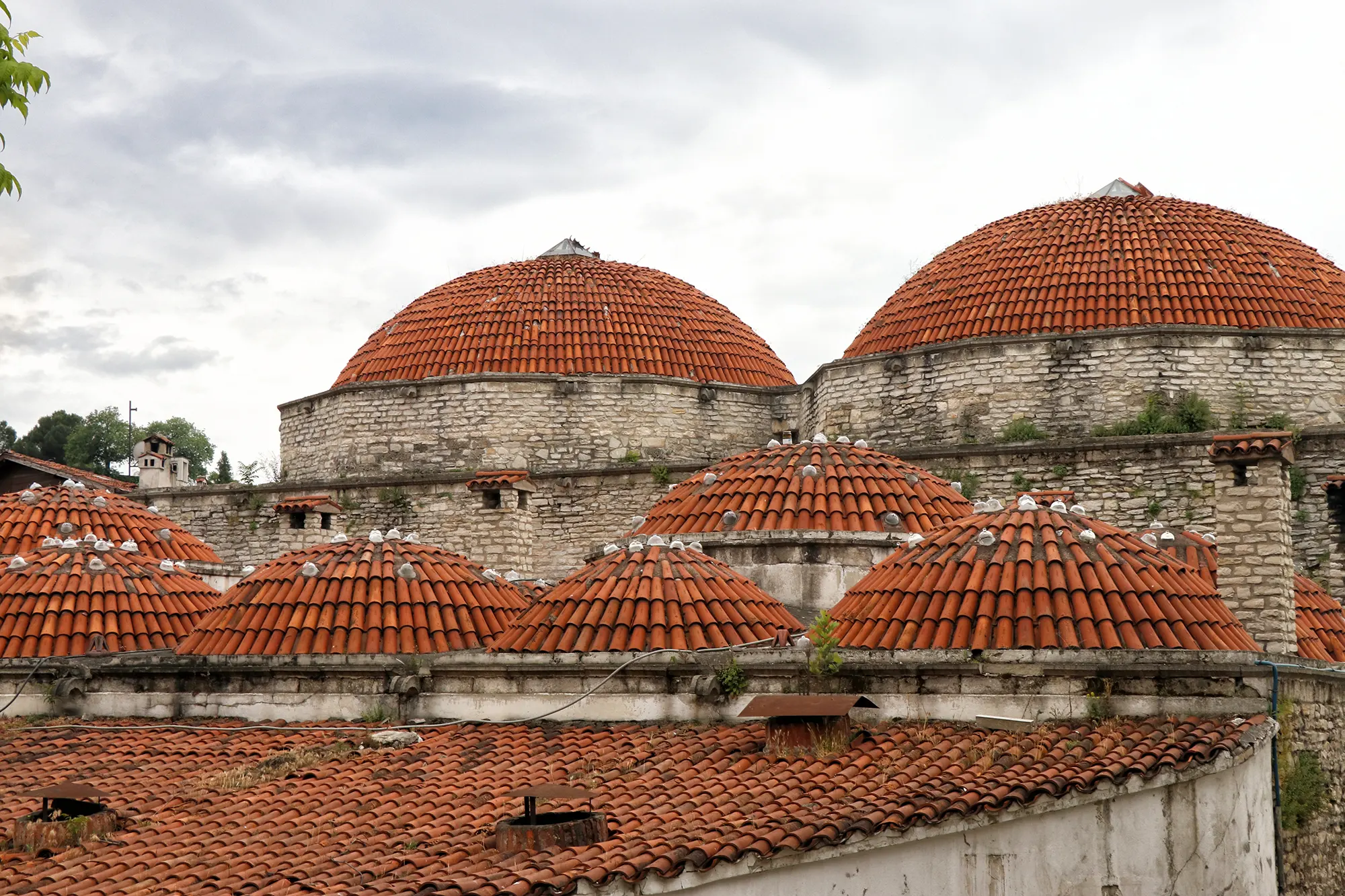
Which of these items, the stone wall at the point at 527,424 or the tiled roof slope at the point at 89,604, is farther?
the stone wall at the point at 527,424

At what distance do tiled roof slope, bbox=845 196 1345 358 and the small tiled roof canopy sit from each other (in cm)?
652

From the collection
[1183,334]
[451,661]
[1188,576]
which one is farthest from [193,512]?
[1188,576]

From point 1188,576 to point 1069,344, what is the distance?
724 centimetres

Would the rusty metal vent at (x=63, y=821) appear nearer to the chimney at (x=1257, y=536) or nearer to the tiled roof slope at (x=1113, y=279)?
the chimney at (x=1257, y=536)

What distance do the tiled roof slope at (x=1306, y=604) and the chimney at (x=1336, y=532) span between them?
349 millimetres

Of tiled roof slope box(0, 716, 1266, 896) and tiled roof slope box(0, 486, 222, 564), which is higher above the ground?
tiled roof slope box(0, 486, 222, 564)

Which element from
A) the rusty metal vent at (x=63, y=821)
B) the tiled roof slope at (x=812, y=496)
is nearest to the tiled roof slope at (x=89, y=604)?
the tiled roof slope at (x=812, y=496)

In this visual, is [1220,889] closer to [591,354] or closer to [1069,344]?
[1069,344]

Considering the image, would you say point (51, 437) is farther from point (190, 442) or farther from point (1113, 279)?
point (1113, 279)

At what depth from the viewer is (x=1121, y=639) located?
9.88 m

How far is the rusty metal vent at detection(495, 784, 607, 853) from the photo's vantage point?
7.55m

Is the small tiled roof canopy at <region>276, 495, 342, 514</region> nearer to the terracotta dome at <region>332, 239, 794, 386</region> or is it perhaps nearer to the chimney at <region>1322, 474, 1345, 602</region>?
the terracotta dome at <region>332, 239, 794, 386</region>

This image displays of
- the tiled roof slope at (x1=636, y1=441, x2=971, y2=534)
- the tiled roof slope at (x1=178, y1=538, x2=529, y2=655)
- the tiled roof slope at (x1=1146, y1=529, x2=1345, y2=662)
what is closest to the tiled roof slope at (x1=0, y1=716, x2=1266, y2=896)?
the tiled roof slope at (x1=178, y1=538, x2=529, y2=655)

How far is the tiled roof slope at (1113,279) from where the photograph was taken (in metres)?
18.4
